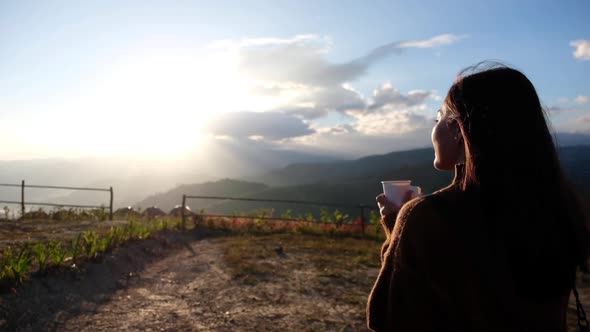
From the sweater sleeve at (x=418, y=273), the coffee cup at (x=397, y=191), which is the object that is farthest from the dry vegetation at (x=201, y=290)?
the sweater sleeve at (x=418, y=273)

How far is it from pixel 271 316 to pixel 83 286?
2953 mm

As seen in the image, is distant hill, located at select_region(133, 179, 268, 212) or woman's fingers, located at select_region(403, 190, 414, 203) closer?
woman's fingers, located at select_region(403, 190, 414, 203)

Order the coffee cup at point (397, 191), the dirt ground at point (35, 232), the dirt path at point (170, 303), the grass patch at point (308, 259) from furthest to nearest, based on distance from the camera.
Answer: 1. the dirt ground at point (35, 232)
2. the grass patch at point (308, 259)
3. the dirt path at point (170, 303)
4. the coffee cup at point (397, 191)

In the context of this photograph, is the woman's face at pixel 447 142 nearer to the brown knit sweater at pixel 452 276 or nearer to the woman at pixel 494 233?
the woman at pixel 494 233

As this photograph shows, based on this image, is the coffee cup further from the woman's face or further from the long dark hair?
the long dark hair

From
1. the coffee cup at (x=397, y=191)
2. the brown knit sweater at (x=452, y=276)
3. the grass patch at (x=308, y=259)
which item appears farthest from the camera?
the grass patch at (x=308, y=259)

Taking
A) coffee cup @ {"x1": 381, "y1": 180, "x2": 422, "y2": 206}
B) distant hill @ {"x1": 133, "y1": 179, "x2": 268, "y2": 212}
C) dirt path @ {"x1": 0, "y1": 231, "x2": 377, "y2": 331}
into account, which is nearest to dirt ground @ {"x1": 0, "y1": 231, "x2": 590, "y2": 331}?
dirt path @ {"x1": 0, "y1": 231, "x2": 377, "y2": 331}

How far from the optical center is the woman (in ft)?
4.07

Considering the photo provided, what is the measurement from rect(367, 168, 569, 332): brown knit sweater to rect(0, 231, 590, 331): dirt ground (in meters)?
4.22

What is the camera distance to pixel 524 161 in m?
1.28

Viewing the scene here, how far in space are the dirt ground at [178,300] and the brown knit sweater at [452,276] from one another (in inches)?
166

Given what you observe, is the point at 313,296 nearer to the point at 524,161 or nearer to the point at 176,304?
the point at 176,304

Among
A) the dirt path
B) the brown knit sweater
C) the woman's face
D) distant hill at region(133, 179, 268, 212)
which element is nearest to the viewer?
the brown knit sweater

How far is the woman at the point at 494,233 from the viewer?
1.24 meters
